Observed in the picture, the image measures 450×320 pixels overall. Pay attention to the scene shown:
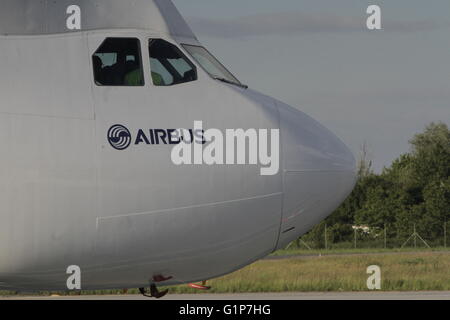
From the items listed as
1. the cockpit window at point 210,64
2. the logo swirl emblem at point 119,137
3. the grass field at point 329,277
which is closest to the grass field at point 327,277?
the grass field at point 329,277

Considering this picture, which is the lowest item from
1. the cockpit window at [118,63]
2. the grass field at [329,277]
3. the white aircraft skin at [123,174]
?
the grass field at [329,277]

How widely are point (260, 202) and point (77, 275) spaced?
244 centimetres

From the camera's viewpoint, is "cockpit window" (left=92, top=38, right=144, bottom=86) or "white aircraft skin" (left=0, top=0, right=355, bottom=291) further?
"cockpit window" (left=92, top=38, right=144, bottom=86)

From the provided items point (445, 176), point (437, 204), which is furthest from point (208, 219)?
point (445, 176)

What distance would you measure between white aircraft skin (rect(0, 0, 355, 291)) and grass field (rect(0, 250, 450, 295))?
1902 centimetres

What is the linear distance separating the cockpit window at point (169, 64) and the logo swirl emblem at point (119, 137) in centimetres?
98

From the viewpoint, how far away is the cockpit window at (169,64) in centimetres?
1322

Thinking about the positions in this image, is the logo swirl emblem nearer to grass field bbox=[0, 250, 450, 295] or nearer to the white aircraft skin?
the white aircraft skin

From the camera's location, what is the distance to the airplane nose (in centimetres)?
1329

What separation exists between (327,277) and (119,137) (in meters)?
23.7

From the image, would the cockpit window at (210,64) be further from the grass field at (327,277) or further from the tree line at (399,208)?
the tree line at (399,208)

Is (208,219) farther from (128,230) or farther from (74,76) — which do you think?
(74,76)

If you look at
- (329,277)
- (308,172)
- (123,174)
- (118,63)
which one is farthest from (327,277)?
(123,174)

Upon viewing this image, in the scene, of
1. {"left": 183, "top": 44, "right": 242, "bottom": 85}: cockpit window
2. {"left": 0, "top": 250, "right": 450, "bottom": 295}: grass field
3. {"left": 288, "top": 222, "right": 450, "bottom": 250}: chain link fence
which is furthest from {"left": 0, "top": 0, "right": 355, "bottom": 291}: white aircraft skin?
{"left": 288, "top": 222, "right": 450, "bottom": 250}: chain link fence
